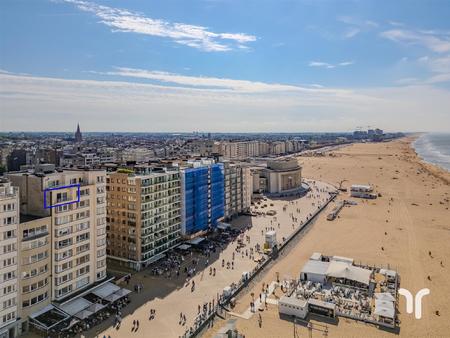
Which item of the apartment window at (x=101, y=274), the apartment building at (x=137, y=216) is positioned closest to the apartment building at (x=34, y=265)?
the apartment window at (x=101, y=274)

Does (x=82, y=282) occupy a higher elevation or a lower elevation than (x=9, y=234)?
lower

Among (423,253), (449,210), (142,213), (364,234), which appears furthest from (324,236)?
(449,210)

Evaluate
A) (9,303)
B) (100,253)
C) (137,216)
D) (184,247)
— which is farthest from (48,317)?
(184,247)

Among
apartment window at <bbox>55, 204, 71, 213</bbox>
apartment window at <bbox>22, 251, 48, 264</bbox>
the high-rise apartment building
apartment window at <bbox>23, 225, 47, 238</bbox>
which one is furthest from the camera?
the high-rise apartment building

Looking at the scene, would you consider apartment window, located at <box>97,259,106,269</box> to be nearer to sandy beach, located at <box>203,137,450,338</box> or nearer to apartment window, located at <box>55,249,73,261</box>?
apartment window, located at <box>55,249,73,261</box>

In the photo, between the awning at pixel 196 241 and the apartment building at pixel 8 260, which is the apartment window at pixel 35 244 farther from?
the awning at pixel 196 241

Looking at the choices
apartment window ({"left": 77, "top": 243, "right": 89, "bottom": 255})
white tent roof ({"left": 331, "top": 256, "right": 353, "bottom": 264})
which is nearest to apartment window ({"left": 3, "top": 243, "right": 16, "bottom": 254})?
apartment window ({"left": 77, "top": 243, "right": 89, "bottom": 255})

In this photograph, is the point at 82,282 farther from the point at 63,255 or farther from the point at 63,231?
the point at 63,231
